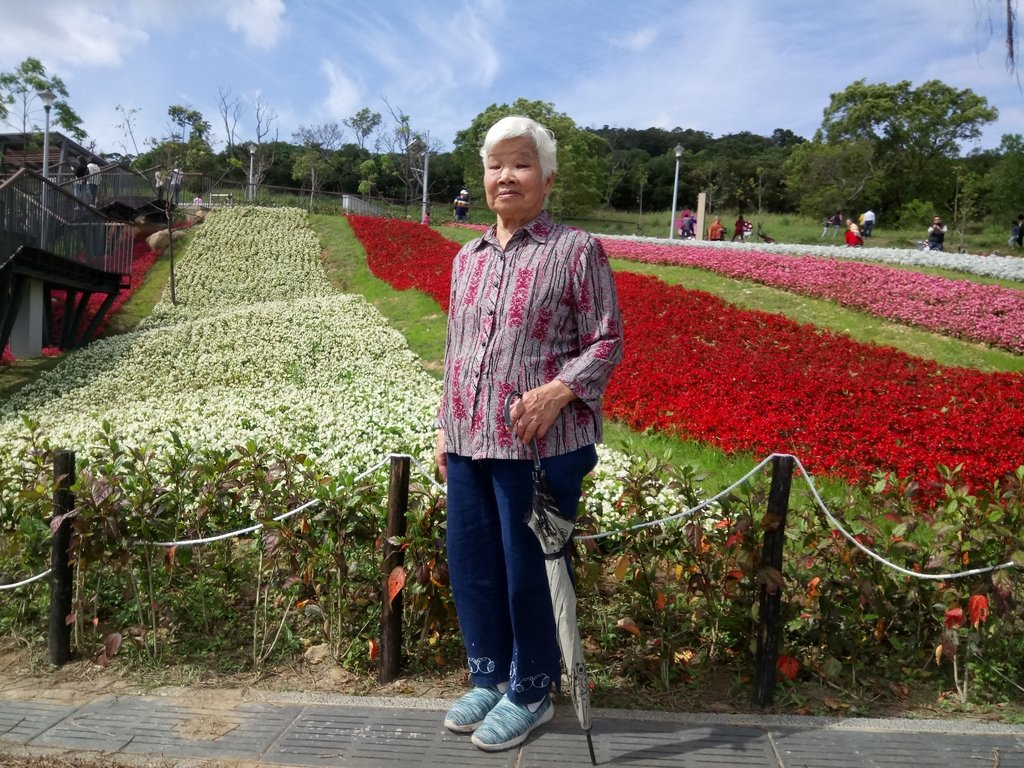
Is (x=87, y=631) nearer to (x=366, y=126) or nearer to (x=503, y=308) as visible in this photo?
(x=503, y=308)

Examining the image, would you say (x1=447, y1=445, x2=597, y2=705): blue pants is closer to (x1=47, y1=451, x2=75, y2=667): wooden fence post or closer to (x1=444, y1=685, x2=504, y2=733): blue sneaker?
(x1=444, y1=685, x2=504, y2=733): blue sneaker

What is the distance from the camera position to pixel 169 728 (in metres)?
2.69

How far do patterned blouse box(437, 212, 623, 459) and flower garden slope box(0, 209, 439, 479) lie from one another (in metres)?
1.84

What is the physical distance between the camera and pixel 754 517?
9.61 ft

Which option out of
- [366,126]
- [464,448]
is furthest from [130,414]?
[366,126]

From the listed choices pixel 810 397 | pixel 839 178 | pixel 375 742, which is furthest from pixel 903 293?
pixel 839 178

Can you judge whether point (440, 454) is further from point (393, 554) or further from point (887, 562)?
point (887, 562)

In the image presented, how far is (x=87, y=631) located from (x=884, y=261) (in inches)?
648

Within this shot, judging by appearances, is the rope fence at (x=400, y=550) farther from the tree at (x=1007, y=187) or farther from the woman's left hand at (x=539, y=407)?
the tree at (x=1007, y=187)

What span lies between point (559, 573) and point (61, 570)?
206 cm

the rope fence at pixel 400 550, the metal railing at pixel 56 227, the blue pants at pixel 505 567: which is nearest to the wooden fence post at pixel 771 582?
the rope fence at pixel 400 550

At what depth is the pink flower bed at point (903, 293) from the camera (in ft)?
31.8

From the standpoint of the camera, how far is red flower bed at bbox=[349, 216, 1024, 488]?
17.2ft

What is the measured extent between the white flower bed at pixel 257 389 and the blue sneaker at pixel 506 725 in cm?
87
